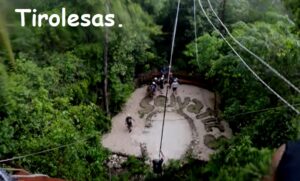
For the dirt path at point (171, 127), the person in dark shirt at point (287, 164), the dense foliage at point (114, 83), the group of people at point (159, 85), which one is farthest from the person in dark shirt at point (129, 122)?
the person in dark shirt at point (287, 164)

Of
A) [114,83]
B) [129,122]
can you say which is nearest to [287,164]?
[129,122]

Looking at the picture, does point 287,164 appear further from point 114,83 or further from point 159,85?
point 159,85

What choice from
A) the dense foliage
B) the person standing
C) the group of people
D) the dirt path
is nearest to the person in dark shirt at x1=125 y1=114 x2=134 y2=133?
the dirt path

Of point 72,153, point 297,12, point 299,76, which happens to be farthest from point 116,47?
point 297,12

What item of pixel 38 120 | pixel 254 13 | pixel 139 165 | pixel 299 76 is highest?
pixel 254 13

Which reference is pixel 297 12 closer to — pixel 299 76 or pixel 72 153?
pixel 299 76

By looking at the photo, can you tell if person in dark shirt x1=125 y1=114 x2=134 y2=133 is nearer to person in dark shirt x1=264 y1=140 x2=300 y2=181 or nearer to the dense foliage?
the dense foliage
